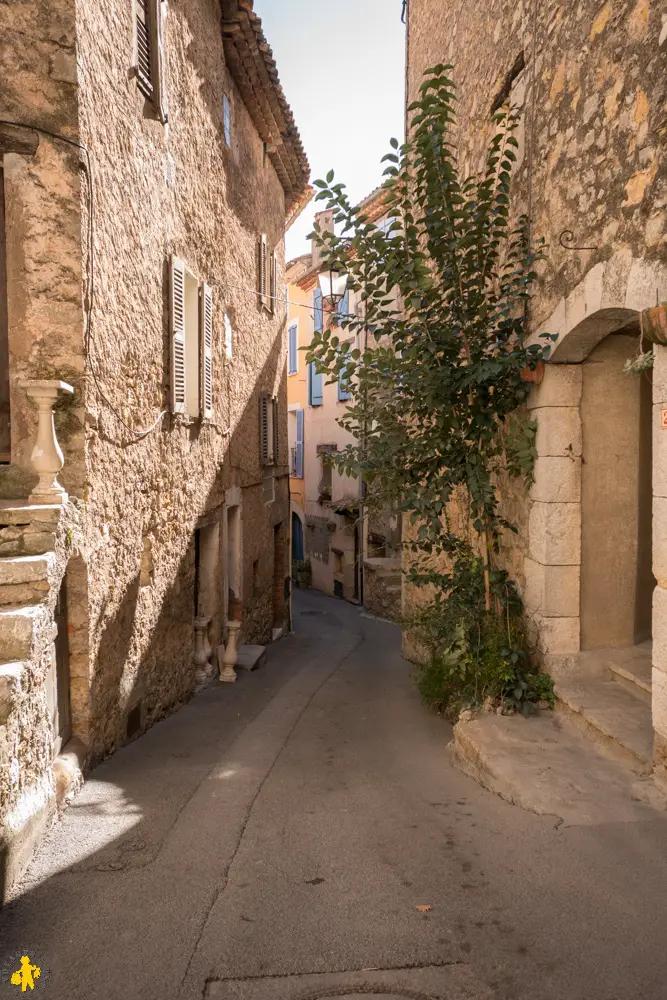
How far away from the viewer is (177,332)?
6.45m

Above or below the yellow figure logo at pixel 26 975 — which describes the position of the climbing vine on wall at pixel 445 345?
above

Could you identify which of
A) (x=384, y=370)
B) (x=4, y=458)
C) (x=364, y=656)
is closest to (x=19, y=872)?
(x=4, y=458)

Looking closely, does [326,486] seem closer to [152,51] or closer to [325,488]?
[325,488]

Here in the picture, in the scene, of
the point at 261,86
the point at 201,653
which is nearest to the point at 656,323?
the point at 201,653

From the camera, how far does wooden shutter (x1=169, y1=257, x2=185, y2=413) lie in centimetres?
629

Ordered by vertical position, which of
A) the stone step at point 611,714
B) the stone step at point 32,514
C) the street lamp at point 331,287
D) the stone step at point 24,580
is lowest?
the stone step at point 611,714

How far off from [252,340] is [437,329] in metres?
6.07

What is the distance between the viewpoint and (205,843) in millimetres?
3488

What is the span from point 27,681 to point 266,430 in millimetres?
8460

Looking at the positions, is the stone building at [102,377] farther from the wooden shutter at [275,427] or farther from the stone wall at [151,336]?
the wooden shutter at [275,427]

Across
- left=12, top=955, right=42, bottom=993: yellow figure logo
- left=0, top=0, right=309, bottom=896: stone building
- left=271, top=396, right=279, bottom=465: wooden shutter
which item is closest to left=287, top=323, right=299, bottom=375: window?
left=271, top=396, right=279, bottom=465: wooden shutter

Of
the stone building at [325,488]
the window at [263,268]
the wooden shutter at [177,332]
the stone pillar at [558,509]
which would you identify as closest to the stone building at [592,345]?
the stone pillar at [558,509]

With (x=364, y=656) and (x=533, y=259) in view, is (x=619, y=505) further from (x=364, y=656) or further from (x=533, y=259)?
(x=364, y=656)

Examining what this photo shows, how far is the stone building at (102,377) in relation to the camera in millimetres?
3848
